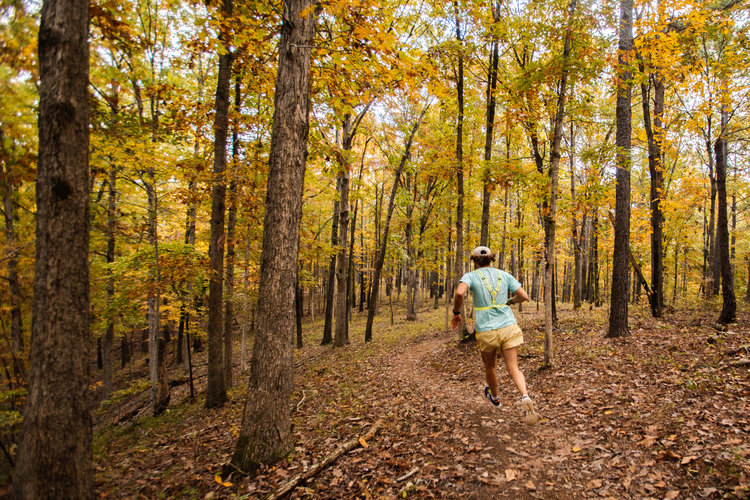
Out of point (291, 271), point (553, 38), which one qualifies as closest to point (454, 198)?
point (553, 38)

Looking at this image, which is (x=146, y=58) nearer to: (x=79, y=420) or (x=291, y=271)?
(x=291, y=271)

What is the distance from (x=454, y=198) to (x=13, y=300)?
16678 mm

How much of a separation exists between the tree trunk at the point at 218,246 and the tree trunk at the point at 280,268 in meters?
4.28

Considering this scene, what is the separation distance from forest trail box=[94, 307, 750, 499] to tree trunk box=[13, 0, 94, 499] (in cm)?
174

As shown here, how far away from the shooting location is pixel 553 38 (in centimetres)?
724

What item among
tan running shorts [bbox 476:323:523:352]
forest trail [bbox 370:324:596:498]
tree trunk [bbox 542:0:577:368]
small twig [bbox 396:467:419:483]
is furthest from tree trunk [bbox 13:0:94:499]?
tree trunk [bbox 542:0:577:368]

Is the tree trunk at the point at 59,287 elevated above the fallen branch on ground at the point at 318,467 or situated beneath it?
elevated above

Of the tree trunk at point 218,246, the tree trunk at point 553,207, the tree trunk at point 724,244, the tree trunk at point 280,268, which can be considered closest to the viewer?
the tree trunk at point 280,268

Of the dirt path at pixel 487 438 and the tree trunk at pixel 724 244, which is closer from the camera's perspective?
the dirt path at pixel 487 438

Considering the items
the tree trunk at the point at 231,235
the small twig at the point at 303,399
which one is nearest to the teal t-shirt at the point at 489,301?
the small twig at the point at 303,399

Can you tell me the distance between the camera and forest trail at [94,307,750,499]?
3.65m

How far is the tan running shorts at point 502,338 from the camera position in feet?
15.5

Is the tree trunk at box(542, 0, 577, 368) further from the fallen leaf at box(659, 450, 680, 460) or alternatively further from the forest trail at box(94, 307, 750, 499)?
the fallen leaf at box(659, 450, 680, 460)

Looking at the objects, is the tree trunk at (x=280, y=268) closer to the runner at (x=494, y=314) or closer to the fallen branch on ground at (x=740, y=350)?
the runner at (x=494, y=314)
